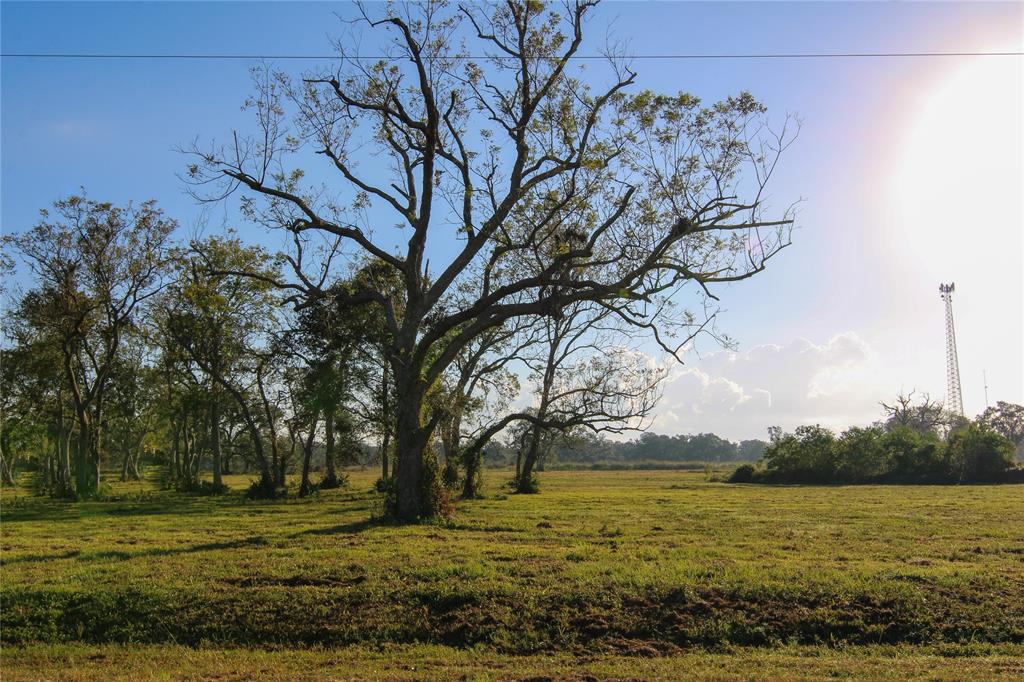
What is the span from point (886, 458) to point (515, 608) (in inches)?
1855

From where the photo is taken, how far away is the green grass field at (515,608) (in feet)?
36.8

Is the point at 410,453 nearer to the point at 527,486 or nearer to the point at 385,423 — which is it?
the point at 385,423

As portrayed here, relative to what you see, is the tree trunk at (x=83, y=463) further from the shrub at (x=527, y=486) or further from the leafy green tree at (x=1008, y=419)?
the leafy green tree at (x=1008, y=419)

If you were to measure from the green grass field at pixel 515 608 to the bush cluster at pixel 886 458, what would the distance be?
3599cm

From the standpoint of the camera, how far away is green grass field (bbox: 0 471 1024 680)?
441 inches

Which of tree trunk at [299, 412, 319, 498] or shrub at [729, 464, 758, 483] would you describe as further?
shrub at [729, 464, 758, 483]

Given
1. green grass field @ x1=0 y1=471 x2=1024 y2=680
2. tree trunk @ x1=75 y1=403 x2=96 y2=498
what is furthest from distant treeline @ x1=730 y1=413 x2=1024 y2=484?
tree trunk @ x1=75 y1=403 x2=96 y2=498

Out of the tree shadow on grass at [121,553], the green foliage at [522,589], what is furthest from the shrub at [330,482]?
the tree shadow on grass at [121,553]

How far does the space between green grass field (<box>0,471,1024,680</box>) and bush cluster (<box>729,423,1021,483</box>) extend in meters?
36.0

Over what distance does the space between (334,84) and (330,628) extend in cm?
1614

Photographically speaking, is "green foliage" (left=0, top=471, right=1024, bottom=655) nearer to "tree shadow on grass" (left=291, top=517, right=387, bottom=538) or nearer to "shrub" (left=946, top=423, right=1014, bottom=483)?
"tree shadow on grass" (left=291, top=517, right=387, bottom=538)

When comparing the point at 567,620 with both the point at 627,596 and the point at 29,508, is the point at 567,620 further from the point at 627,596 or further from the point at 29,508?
the point at 29,508

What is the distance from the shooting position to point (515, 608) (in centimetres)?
1288

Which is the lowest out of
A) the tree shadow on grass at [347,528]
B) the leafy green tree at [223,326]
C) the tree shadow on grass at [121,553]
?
the tree shadow on grass at [121,553]
